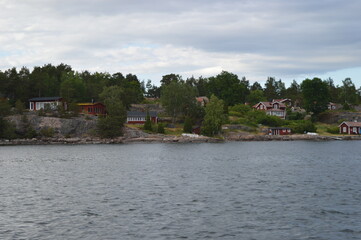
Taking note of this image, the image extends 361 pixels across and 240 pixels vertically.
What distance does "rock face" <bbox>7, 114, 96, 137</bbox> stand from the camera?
107938mm

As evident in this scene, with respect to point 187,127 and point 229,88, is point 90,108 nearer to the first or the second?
point 187,127

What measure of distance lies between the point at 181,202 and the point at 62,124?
8312 cm

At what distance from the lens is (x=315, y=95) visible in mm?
141750

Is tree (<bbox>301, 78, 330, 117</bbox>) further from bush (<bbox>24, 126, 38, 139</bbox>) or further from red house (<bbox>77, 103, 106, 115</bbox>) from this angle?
bush (<bbox>24, 126, 38, 139</bbox>)

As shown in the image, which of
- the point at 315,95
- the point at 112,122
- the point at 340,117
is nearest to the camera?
the point at 112,122

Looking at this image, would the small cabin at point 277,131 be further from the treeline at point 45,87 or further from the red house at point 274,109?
the treeline at point 45,87

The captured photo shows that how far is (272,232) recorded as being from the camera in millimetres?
23500

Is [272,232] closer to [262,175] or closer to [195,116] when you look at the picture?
[262,175]

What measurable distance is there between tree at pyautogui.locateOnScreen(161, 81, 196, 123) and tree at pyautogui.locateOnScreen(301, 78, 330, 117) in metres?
44.2

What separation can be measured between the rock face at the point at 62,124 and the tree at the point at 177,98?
76.8ft

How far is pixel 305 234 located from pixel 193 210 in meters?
8.37

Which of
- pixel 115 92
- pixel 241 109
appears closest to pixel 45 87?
pixel 115 92

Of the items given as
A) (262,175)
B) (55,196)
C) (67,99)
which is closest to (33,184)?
(55,196)

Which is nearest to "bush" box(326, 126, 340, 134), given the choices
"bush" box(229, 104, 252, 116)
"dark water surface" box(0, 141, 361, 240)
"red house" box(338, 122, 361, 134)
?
"red house" box(338, 122, 361, 134)
